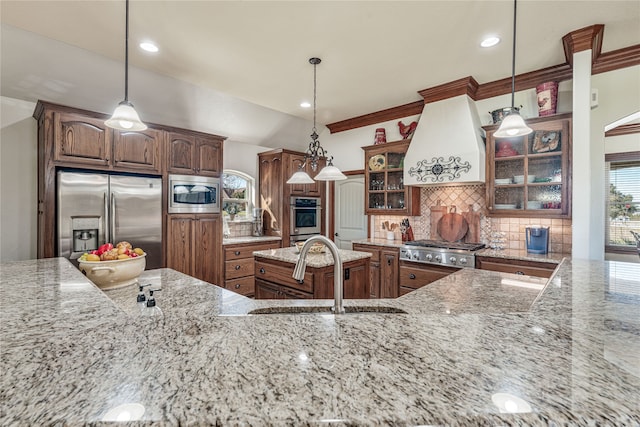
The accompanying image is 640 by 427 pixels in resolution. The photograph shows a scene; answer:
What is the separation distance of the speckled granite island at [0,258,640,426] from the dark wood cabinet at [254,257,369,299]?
1.64m

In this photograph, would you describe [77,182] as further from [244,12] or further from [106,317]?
[106,317]

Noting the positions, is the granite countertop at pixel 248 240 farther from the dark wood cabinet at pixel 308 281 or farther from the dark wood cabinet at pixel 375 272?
the dark wood cabinet at pixel 375 272

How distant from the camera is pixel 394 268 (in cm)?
392

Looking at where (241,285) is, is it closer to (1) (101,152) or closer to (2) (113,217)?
(2) (113,217)

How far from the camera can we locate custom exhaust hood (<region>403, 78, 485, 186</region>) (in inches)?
139

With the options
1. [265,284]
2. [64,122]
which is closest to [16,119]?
[64,122]

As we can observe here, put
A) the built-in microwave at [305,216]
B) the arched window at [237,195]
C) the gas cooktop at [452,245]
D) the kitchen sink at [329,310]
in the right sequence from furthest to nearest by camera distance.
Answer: the built-in microwave at [305,216]
the arched window at [237,195]
the gas cooktop at [452,245]
the kitchen sink at [329,310]

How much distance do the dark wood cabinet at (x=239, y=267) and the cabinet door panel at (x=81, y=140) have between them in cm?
178

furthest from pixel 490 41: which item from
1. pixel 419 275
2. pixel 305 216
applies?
pixel 305 216

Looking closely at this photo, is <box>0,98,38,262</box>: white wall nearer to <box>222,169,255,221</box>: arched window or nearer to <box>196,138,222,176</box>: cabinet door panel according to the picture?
<box>196,138,222,176</box>: cabinet door panel

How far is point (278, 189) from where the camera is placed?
474cm

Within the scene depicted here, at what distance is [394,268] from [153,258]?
2.93m

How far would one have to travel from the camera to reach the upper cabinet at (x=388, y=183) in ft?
13.9

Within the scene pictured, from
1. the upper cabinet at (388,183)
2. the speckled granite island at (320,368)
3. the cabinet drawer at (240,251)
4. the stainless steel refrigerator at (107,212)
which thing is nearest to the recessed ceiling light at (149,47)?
the stainless steel refrigerator at (107,212)
